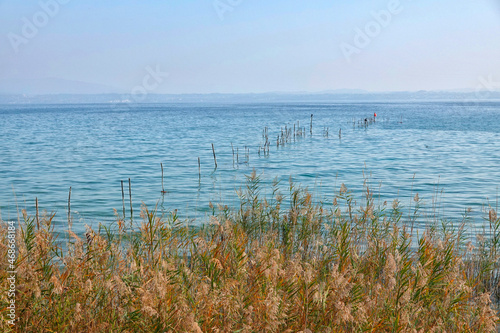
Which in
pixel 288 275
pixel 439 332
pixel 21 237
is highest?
pixel 21 237

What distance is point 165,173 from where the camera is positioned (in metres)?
25.5

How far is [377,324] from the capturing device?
17.2 feet

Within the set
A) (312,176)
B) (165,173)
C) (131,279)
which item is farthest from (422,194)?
(131,279)

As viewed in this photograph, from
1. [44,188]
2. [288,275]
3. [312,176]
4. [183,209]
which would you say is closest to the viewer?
[288,275]

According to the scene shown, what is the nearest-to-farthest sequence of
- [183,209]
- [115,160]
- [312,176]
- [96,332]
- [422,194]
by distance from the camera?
[96,332]
[183,209]
[422,194]
[312,176]
[115,160]

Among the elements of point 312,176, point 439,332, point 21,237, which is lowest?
point 312,176

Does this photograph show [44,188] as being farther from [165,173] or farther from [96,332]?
[96,332]

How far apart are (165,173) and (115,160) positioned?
6609mm

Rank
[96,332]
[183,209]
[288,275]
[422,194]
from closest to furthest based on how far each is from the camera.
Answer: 1. [96,332]
2. [288,275]
3. [183,209]
4. [422,194]

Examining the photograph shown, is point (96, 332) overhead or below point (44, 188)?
overhead

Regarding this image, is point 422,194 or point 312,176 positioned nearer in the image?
point 422,194

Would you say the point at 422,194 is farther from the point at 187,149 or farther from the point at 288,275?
the point at 187,149

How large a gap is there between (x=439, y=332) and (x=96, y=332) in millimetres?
4169

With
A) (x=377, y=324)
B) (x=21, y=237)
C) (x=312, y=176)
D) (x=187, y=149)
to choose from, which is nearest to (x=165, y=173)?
(x=312, y=176)
